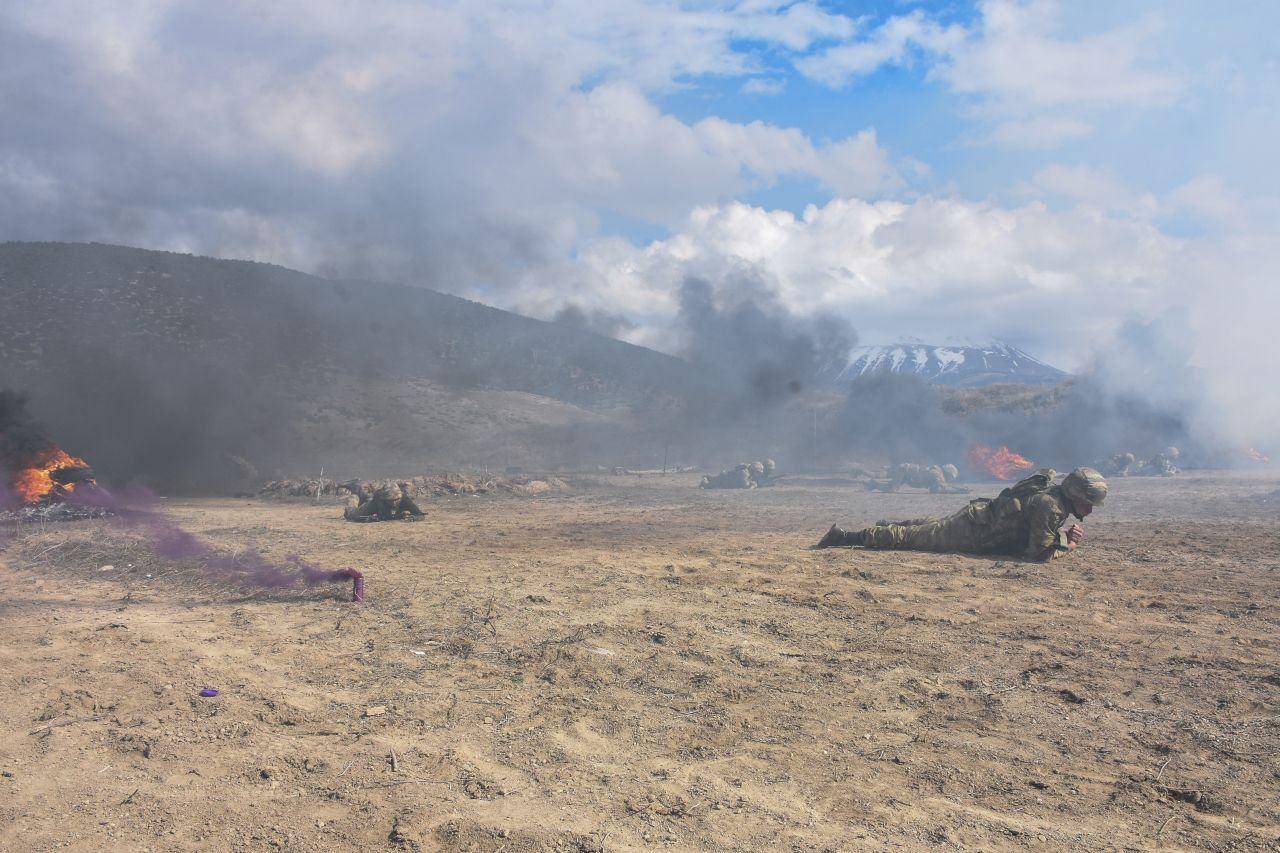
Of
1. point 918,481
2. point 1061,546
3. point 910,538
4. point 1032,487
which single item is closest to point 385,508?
point 910,538

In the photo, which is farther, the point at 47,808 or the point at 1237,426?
the point at 1237,426

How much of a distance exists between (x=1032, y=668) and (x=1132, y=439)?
42.0 metres

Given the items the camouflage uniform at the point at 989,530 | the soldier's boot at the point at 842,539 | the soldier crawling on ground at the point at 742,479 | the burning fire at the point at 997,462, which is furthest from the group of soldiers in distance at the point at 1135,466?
the soldier's boot at the point at 842,539

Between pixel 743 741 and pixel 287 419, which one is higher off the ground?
pixel 287 419

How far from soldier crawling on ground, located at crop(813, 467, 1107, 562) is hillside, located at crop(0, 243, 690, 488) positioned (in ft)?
88.1

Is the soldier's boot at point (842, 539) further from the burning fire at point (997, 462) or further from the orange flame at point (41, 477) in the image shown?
the burning fire at point (997, 462)

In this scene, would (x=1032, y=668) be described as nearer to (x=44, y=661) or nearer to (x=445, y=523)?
(x=44, y=661)

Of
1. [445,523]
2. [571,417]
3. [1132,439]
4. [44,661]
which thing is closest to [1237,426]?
[1132,439]

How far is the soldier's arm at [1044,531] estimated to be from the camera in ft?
35.7

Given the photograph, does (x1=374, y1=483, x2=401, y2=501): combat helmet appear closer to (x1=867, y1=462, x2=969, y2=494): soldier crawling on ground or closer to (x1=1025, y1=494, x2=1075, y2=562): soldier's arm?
(x1=1025, y1=494, x2=1075, y2=562): soldier's arm

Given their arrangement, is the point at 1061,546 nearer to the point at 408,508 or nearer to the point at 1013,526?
the point at 1013,526

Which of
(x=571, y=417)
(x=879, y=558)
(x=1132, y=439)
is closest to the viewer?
(x=879, y=558)

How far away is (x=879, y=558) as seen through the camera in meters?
11.2

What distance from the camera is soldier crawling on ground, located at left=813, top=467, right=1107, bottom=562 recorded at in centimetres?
1090
